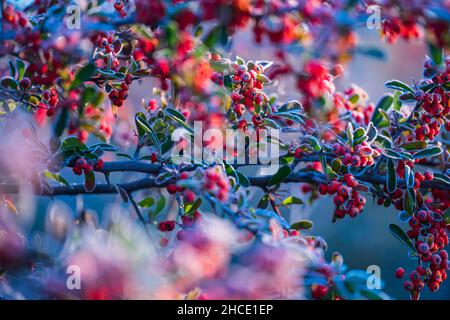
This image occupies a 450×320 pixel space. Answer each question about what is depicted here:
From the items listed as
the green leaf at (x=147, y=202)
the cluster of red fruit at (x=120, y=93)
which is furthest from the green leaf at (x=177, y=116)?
the green leaf at (x=147, y=202)

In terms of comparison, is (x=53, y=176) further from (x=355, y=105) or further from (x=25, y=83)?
(x=355, y=105)

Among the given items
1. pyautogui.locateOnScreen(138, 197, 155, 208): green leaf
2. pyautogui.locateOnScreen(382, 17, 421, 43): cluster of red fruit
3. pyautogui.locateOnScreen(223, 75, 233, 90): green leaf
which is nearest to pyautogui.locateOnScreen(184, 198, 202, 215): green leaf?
pyautogui.locateOnScreen(223, 75, 233, 90): green leaf

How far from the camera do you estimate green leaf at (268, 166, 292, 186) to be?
1.62 m

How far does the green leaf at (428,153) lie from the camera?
166cm

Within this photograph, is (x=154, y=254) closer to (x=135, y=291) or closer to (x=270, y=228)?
(x=135, y=291)

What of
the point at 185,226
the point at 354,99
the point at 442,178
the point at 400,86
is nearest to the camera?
the point at 185,226

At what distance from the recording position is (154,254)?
138 cm

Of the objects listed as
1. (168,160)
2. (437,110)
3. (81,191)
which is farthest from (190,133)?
(437,110)

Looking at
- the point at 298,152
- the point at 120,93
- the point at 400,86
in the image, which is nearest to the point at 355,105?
the point at 400,86

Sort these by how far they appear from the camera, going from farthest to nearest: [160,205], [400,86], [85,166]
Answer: [160,205] → [400,86] → [85,166]

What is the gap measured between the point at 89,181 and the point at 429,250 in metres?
0.99

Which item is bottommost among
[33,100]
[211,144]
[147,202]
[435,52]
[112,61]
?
[147,202]

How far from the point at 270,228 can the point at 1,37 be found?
0.71 m

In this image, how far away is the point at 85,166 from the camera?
1.57 metres
